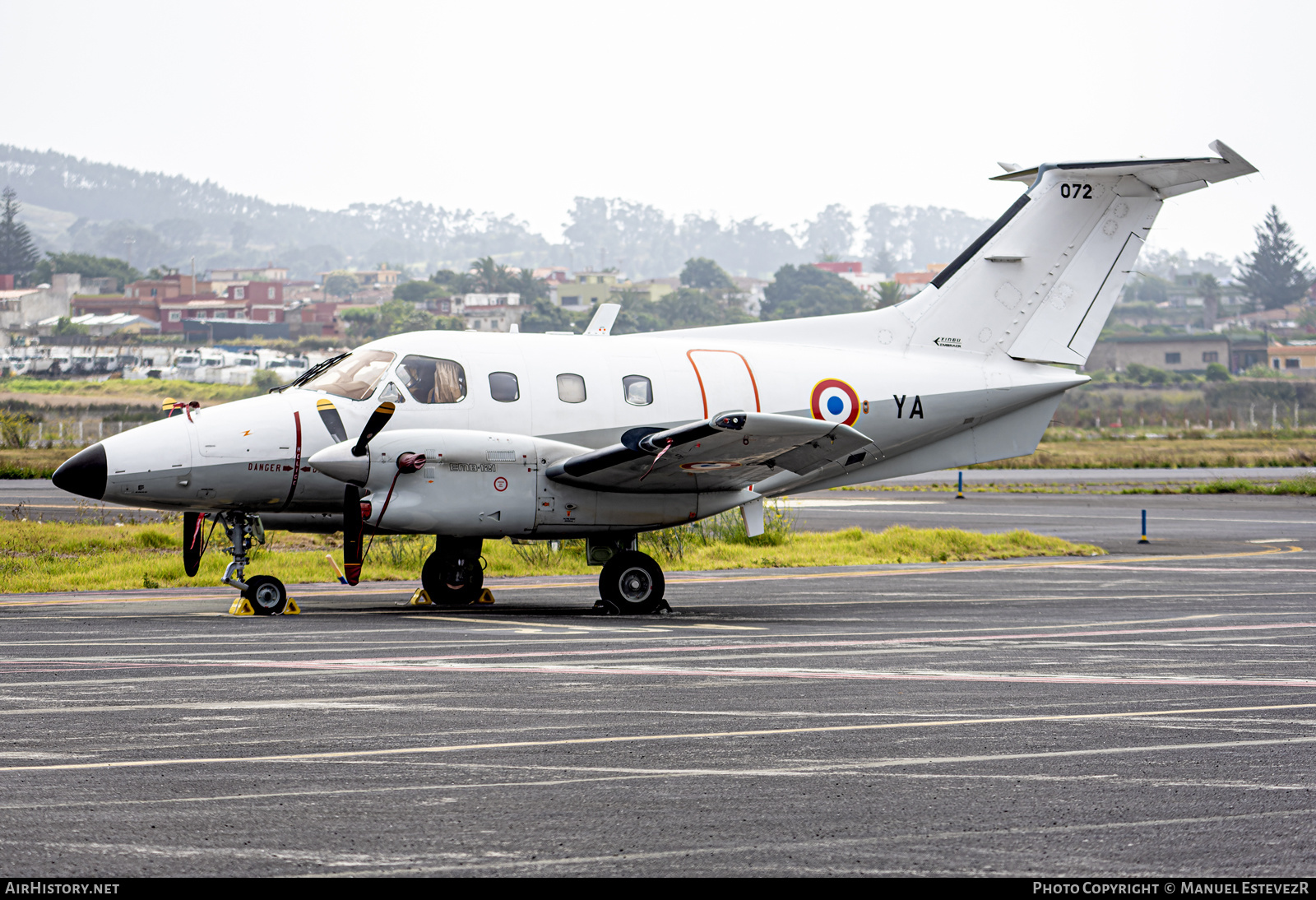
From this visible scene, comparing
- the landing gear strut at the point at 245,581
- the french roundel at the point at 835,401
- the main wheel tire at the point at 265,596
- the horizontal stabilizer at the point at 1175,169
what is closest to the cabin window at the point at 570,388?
the french roundel at the point at 835,401

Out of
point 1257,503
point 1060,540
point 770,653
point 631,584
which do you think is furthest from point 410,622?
point 1257,503

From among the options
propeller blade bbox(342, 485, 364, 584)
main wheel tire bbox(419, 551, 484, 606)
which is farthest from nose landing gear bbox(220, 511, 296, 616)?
main wheel tire bbox(419, 551, 484, 606)

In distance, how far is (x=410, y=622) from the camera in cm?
1491

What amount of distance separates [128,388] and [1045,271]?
109 m

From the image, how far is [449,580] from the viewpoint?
675 inches

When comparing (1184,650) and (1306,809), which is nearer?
(1306,809)

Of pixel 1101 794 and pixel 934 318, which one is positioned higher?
pixel 934 318

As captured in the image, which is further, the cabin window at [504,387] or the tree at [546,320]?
the tree at [546,320]

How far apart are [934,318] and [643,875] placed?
14.4m

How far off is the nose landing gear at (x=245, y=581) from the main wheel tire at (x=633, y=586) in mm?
3959

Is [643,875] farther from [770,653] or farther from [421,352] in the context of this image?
[421,352]

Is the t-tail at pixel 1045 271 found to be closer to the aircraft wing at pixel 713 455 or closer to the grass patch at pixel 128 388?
the aircraft wing at pixel 713 455

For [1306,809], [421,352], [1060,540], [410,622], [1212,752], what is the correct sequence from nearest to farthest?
[1306,809] → [1212,752] → [410,622] → [421,352] → [1060,540]

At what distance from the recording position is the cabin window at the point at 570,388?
53.8ft
